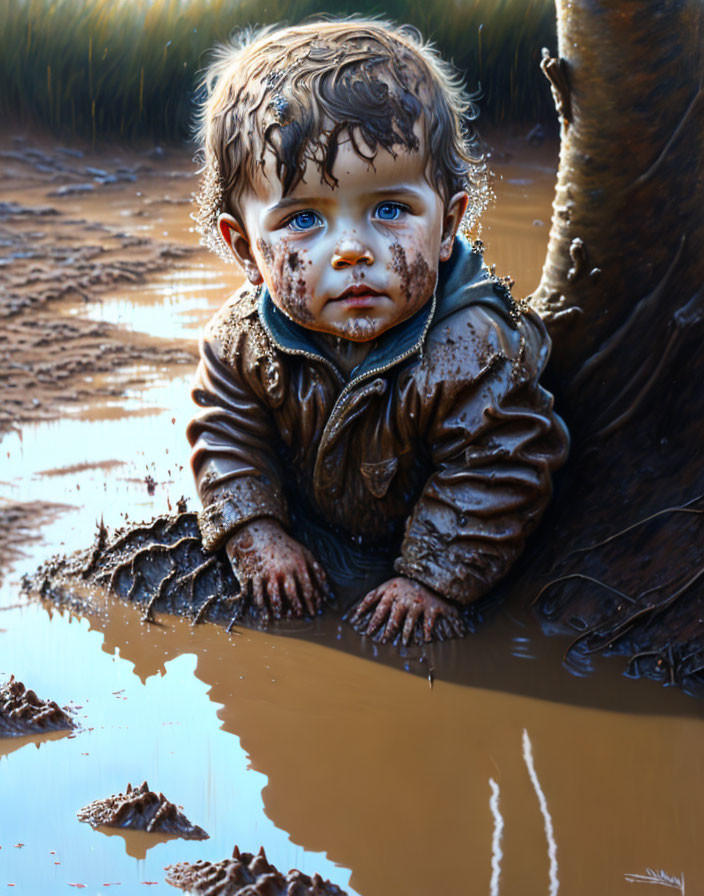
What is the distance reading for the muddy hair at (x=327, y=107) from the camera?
8.99 feet

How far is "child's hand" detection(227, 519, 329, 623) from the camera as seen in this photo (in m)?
3.15

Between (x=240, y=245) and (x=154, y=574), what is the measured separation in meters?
0.94

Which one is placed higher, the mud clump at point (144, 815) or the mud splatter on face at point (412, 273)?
the mud splatter on face at point (412, 273)

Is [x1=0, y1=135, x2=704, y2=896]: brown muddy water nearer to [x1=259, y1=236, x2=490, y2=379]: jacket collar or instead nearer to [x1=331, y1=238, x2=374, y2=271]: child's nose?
[x1=259, y1=236, x2=490, y2=379]: jacket collar

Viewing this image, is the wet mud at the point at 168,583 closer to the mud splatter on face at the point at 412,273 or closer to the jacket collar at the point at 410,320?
the jacket collar at the point at 410,320

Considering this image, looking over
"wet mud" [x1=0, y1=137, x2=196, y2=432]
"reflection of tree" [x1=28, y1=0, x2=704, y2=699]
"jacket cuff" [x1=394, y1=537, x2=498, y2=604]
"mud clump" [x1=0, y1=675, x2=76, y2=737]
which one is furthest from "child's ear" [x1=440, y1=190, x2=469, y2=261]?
"wet mud" [x1=0, y1=137, x2=196, y2=432]

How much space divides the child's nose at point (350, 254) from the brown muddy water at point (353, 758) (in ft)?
3.09

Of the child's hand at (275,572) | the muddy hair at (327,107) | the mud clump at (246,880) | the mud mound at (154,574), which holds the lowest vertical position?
the mud mound at (154,574)

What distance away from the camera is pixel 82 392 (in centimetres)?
498

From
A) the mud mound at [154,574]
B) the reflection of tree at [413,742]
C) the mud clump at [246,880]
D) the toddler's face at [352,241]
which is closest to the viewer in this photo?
the mud clump at [246,880]

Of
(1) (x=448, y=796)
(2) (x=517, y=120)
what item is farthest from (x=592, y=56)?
(2) (x=517, y=120)

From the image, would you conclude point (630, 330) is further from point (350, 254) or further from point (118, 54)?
point (118, 54)

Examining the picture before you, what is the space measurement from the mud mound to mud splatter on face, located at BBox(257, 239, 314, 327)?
0.76 metres
